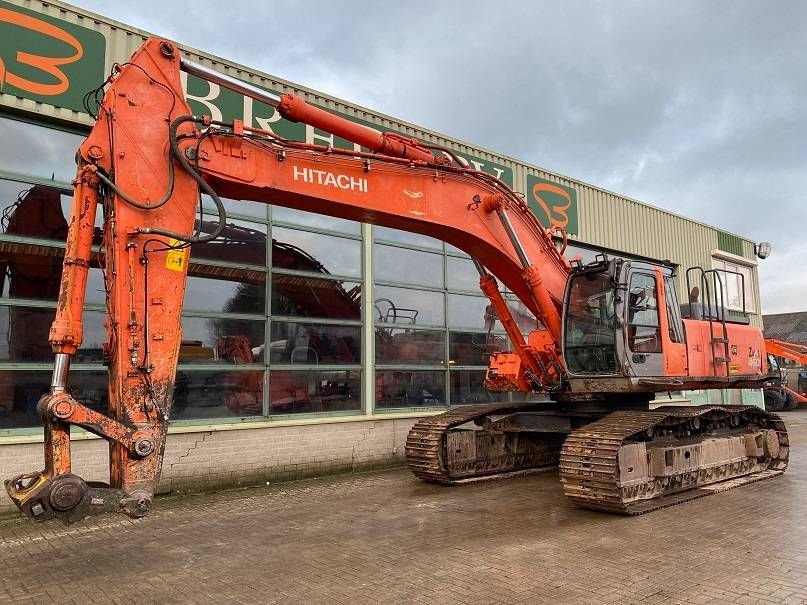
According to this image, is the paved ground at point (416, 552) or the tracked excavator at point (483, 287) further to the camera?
the paved ground at point (416, 552)

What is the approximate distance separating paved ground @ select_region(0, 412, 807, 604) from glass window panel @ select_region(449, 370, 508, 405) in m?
3.86

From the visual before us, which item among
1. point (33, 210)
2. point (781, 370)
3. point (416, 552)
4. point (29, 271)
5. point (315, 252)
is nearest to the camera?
point (416, 552)

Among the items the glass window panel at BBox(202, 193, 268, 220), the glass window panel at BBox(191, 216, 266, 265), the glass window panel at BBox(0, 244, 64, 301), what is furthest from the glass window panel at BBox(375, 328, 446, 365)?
the glass window panel at BBox(0, 244, 64, 301)

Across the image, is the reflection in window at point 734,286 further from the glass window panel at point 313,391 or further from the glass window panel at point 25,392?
the glass window panel at point 25,392

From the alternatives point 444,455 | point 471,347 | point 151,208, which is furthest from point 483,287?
point 151,208

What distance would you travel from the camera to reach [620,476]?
6.75 meters

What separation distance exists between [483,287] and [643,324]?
2221 mm

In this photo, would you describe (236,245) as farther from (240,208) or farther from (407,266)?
(407,266)

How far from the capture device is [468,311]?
40.4ft

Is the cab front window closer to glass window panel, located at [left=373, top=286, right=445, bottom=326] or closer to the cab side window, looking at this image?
the cab side window

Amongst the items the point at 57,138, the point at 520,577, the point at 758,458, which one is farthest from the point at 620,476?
the point at 57,138

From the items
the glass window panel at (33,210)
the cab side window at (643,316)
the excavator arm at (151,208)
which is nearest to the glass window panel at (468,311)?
the cab side window at (643,316)

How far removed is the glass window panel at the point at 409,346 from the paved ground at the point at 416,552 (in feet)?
10.6

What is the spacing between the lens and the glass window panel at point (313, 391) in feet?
30.8
